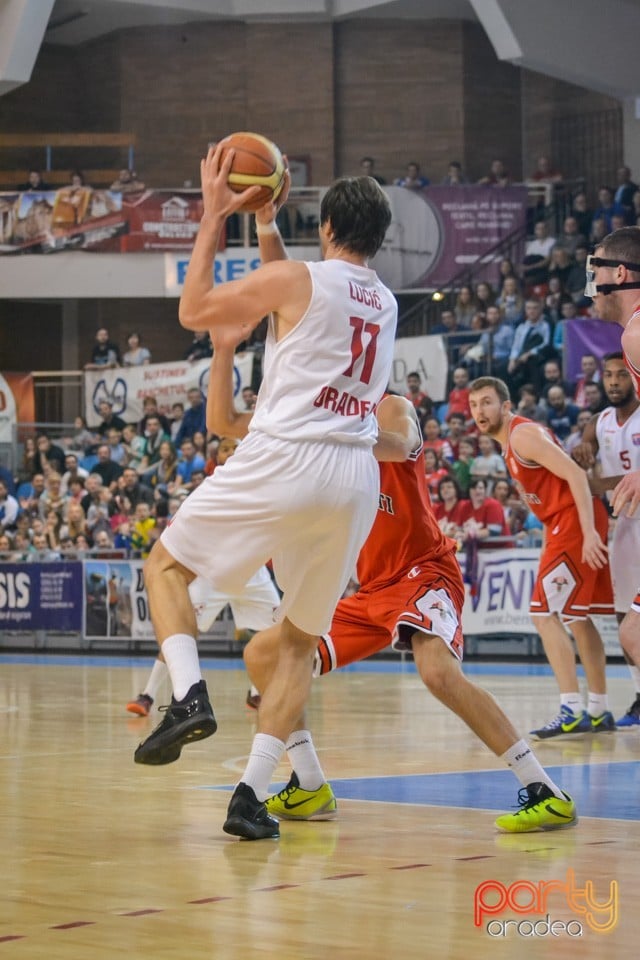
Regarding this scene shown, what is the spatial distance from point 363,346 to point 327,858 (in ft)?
5.68

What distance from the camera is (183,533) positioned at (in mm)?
5211

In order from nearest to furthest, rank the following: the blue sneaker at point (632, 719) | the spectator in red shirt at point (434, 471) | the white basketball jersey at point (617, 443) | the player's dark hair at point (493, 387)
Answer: the player's dark hair at point (493, 387), the white basketball jersey at point (617, 443), the blue sneaker at point (632, 719), the spectator in red shirt at point (434, 471)

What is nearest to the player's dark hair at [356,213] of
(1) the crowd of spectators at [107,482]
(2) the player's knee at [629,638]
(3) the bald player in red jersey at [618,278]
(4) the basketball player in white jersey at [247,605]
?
(3) the bald player in red jersey at [618,278]

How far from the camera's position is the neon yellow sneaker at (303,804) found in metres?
6.06

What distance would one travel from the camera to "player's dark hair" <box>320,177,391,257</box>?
544 cm

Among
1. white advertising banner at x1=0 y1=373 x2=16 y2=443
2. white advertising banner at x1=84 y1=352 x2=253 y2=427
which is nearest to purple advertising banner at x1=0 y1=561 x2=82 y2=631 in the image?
white advertising banner at x1=84 y1=352 x2=253 y2=427

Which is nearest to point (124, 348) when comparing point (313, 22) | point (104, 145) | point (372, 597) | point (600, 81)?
point (104, 145)

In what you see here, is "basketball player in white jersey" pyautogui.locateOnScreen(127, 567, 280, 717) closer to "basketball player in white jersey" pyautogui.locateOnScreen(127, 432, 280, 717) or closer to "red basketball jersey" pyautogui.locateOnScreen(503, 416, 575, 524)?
"basketball player in white jersey" pyautogui.locateOnScreen(127, 432, 280, 717)

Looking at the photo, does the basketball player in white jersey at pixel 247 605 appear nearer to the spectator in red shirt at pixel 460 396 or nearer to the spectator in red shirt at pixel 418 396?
the spectator in red shirt at pixel 460 396

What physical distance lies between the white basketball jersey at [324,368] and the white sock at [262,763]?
3.66ft

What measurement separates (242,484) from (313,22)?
85.5 feet

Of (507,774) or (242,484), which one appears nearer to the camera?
(242,484)

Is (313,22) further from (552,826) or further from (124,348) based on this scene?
(552,826)

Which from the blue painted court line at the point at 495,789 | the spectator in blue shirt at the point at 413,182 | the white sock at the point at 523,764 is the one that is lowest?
the blue painted court line at the point at 495,789
